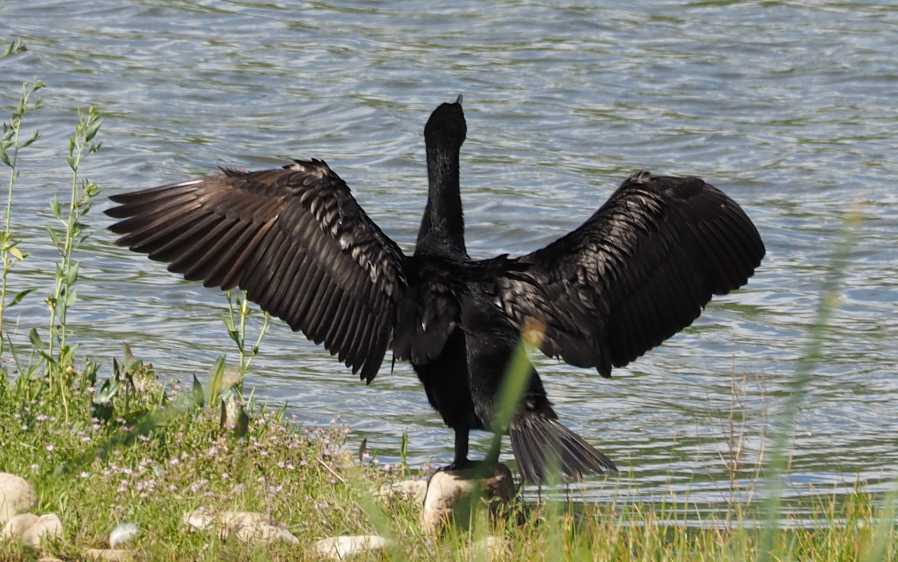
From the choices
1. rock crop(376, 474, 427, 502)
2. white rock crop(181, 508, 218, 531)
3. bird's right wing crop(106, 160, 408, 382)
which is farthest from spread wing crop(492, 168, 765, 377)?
white rock crop(181, 508, 218, 531)

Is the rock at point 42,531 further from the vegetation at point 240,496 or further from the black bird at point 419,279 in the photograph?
the black bird at point 419,279

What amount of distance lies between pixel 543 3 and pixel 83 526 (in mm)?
13519

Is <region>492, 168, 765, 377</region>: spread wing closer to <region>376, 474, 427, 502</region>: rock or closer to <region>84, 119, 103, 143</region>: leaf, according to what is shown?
<region>376, 474, 427, 502</region>: rock

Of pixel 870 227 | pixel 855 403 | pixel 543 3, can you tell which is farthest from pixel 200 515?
pixel 543 3

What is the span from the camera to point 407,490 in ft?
18.1

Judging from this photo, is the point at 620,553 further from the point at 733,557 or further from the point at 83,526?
the point at 83,526

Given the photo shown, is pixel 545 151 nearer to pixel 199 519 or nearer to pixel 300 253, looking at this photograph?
pixel 300 253

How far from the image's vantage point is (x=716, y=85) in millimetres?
14711

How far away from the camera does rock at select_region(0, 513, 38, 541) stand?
14.5 ft

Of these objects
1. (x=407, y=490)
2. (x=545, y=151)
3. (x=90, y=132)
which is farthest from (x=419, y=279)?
(x=545, y=151)

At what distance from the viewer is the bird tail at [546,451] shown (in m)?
4.88

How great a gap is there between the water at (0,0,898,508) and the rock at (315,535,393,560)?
1.26 metres

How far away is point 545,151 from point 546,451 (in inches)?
314

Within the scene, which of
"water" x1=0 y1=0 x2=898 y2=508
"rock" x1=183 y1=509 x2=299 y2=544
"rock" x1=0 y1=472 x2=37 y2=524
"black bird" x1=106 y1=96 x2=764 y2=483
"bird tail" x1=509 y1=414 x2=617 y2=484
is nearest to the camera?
"rock" x1=183 y1=509 x2=299 y2=544
